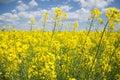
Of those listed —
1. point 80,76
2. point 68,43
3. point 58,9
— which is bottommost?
point 80,76

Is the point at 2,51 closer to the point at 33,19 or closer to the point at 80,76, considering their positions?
the point at 80,76

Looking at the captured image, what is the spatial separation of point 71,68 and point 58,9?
4.66 ft

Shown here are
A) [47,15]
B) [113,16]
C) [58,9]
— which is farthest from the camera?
[47,15]

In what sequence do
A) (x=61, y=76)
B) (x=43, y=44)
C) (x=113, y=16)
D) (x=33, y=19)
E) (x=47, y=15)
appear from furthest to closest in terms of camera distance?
1. (x=33, y=19)
2. (x=47, y=15)
3. (x=43, y=44)
4. (x=61, y=76)
5. (x=113, y=16)

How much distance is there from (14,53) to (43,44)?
9.60 feet

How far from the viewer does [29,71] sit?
411 cm

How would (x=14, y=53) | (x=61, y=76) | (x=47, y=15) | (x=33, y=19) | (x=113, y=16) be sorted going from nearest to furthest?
(x=113, y=16) < (x=14, y=53) < (x=61, y=76) < (x=47, y=15) < (x=33, y=19)

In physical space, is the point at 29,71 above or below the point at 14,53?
below

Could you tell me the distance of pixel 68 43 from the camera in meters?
5.22

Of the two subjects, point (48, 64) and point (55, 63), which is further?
point (55, 63)

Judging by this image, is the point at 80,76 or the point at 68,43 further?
the point at 68,43

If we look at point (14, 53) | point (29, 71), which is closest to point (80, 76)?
point (29, 71)

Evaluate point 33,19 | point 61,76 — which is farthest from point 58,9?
point 33,19

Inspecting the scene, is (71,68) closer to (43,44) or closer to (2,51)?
(2,51)
